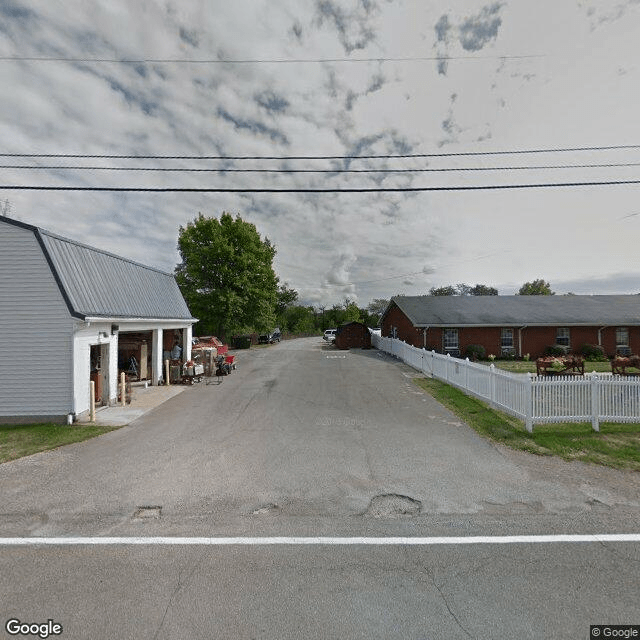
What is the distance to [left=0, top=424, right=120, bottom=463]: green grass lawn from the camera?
7441 millimetres

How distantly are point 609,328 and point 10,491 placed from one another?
33701 millimetres

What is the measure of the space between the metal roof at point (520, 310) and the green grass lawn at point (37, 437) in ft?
70.9

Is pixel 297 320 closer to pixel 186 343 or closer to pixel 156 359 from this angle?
pixel 186 343

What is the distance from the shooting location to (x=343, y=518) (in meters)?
4.73

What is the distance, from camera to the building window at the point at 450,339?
25984 mm

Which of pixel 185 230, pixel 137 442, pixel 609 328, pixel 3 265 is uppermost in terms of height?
pixel 185 230

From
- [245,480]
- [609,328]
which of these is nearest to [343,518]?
[245,480]

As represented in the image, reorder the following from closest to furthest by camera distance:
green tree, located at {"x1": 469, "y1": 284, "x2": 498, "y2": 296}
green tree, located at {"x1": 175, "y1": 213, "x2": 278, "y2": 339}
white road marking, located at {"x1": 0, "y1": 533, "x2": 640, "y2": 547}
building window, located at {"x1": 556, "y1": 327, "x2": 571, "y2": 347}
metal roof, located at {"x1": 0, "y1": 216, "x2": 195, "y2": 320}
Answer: white road marking, located at {"x1": 0, "y1": 533, "x2": 640, "y2": 547}
metal roof, located at {"x1": 0, "y1": 216, "x2": 195, "y2": 320}
building window, located at {"x1": 556, "y1": 327, "x2": 571, "y2": 347}
green tree, located at {"x1": 175, "y1": 213, "x2": 278, "y2": 339}
green tree, located at {"x1": 469, "y1": 284, "x2": 498, "y2": 296}

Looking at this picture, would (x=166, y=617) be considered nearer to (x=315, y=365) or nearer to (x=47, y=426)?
(x=47, y=426)

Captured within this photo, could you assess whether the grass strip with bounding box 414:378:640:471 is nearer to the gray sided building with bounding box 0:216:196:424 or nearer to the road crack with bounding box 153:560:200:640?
the road crack with bounding box 153:560:200:640

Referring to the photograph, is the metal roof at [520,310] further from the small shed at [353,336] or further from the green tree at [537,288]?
the green tree at [537,288]

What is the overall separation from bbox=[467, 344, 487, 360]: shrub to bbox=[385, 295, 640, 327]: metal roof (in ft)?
5.83

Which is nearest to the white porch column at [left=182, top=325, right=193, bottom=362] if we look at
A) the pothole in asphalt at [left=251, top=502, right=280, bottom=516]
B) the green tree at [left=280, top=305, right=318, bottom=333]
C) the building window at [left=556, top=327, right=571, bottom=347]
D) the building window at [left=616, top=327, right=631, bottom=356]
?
the pothole in asphalt at [left=251, top=502, right=280, bottom=516]

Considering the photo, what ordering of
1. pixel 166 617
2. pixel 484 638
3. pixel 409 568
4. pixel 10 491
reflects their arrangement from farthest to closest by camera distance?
pixel 10 491, pixel 409 568, pixel 166 617, pixel 484 638
